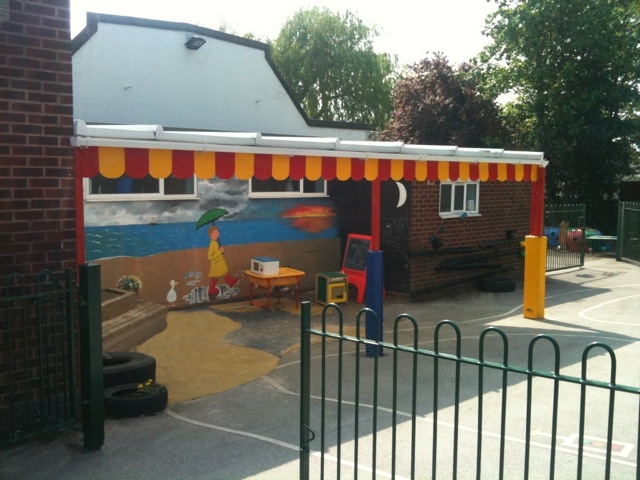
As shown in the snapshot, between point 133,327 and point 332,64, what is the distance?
2775cm

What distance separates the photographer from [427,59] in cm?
2791

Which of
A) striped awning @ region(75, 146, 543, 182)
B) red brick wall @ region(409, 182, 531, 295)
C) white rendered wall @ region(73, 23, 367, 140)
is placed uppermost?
white rendered wall @ region(73, 23, 367, 140)

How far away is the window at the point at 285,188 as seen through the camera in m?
13.6

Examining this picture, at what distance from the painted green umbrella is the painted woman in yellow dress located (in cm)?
17

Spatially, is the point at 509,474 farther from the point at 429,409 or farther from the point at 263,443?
the point at 263,443

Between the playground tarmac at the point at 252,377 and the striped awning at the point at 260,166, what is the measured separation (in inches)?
99.5

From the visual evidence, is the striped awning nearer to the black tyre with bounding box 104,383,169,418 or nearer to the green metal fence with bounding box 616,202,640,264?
the black tyre with bounding box 104,383,169,418

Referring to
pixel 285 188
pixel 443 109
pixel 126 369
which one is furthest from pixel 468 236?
pixel 443 109

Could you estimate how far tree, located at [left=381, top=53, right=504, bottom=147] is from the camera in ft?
86.1

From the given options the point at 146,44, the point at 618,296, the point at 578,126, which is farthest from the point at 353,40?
the point at 618,296

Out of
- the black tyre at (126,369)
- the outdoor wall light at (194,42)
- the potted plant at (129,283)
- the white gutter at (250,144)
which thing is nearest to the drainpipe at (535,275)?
the white gutter at (250,144)

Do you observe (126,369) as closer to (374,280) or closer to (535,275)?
(374,280)

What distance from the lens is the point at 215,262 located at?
12805mm

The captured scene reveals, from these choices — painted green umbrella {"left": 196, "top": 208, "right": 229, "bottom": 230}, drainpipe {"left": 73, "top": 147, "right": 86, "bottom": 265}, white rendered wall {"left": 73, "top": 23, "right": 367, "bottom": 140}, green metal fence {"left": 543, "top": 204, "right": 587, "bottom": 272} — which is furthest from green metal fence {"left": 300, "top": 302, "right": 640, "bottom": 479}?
green metal fence {"left": 543, "top": 204, "right": 587, "bottom": 272}
